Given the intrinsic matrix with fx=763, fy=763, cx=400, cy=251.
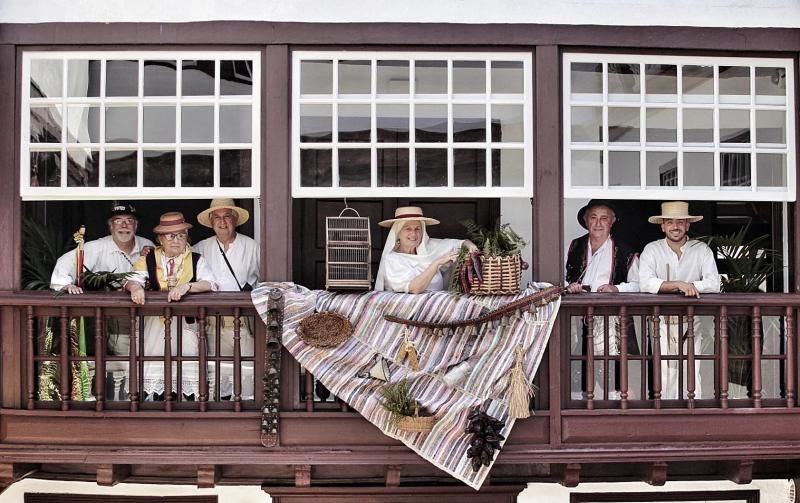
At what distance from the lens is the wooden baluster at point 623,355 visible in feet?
17.3

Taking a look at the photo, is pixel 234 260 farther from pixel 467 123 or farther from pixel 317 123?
pixel 467 123

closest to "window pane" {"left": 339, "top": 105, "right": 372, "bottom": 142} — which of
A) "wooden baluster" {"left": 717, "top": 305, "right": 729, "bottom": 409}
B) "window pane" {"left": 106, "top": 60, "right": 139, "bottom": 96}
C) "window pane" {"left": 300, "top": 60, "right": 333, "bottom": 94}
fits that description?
"window pane" {"left": 300, "top": 60, "right": 333, "bottom": 94}

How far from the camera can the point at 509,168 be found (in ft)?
18.8

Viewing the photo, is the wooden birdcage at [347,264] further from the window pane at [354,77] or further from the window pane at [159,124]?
the window pane at [159,124]

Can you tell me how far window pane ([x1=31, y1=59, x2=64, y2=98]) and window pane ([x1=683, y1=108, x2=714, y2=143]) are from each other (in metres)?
4.72

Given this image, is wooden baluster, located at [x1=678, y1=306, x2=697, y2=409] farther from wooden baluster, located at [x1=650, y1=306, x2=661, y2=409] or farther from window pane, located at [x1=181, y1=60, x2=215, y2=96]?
window pane, located at [x1=181, y1=60, x2=215, y2=96]

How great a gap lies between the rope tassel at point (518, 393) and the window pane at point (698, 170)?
1.91 meters

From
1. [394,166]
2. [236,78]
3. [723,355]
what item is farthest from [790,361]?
[236,78]

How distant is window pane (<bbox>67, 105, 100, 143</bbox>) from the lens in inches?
219

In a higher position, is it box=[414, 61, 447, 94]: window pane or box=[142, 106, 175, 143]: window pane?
box=[414, 61, 447, 94]: window pane

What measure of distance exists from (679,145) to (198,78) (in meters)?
3.55

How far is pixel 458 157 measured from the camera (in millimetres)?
5598

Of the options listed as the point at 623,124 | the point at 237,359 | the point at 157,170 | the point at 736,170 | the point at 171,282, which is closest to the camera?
the point at 237,359

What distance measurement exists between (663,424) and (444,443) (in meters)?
1.61
